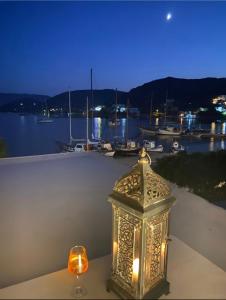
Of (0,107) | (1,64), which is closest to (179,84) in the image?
(1,64)

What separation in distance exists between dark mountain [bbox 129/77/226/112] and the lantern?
5296 centimetres

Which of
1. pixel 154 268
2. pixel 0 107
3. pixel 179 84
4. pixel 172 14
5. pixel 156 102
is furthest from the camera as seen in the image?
pixel 0 107

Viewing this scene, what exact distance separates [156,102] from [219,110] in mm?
14646

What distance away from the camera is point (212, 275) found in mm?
2162

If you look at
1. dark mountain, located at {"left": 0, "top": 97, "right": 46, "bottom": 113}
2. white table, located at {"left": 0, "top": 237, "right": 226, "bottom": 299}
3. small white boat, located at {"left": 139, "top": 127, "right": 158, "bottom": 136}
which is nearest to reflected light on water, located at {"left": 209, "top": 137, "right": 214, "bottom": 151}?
small white boat, located at {"left": 139, "top": 127, "right": 158, "bottom": 136}

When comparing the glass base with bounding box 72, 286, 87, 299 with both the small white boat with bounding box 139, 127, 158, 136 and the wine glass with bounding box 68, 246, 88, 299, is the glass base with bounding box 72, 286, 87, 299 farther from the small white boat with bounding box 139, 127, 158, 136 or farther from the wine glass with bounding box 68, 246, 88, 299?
Answer: the small white boat with bounding box 139, 127, 158, 136

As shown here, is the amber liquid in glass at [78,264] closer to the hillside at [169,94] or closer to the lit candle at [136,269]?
the lit candle at [136,269]

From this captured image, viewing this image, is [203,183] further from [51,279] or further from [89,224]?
[51,279]

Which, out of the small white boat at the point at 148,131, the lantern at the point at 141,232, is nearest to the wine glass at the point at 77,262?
the lantern at the point at 141,232

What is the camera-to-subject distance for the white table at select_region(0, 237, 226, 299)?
6.21ft

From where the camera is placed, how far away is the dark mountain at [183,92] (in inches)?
2183

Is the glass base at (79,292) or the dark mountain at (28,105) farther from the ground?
the dark mountain at (28,105)

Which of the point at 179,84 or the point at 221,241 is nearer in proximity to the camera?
the point at 221,241

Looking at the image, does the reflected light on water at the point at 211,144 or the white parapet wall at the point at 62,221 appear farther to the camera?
the reflected light on water at the point at 211,144
